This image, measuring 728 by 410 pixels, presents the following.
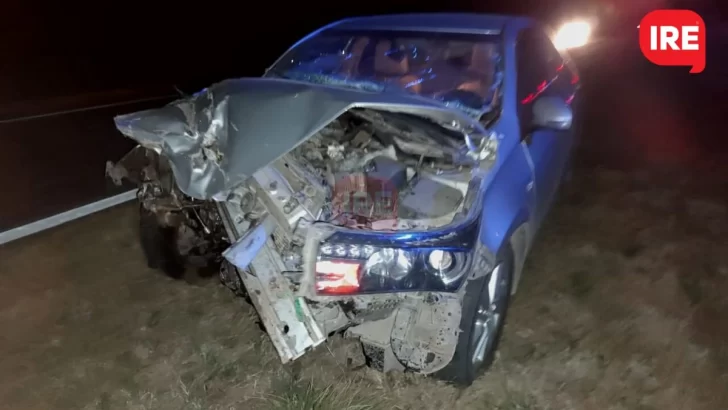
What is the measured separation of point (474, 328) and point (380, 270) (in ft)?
2.12

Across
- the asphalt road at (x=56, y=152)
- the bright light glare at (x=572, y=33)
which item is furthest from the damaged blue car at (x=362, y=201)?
the bright light glare at (x=572, y=33)

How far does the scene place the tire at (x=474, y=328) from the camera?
2449 mm

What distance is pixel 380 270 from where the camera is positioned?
2.17 metres

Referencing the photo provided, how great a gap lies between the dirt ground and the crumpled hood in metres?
1.19

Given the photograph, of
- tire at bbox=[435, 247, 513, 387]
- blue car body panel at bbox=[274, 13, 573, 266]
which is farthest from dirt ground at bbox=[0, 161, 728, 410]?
blue car body panel at bbox=[274, 13, 573, 266]

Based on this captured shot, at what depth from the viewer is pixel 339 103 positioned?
7.59 ft

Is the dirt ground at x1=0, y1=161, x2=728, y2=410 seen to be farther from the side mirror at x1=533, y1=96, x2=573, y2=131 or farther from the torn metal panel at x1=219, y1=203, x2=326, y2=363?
the side mirror at x1=533, y1=96, x2=573, y2=131

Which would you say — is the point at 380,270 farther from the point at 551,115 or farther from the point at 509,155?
the point at 551,115

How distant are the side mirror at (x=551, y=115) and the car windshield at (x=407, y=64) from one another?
0.27 m

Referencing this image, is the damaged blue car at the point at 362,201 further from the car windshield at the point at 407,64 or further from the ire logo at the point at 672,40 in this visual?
the ire logo at the point at 672,40

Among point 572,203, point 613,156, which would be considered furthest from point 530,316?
point 613,156

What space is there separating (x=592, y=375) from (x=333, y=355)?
1.40 m

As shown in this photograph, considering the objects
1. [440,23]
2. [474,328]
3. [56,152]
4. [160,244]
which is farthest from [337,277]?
[56,152]

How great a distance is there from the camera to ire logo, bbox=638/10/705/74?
31.2ft
